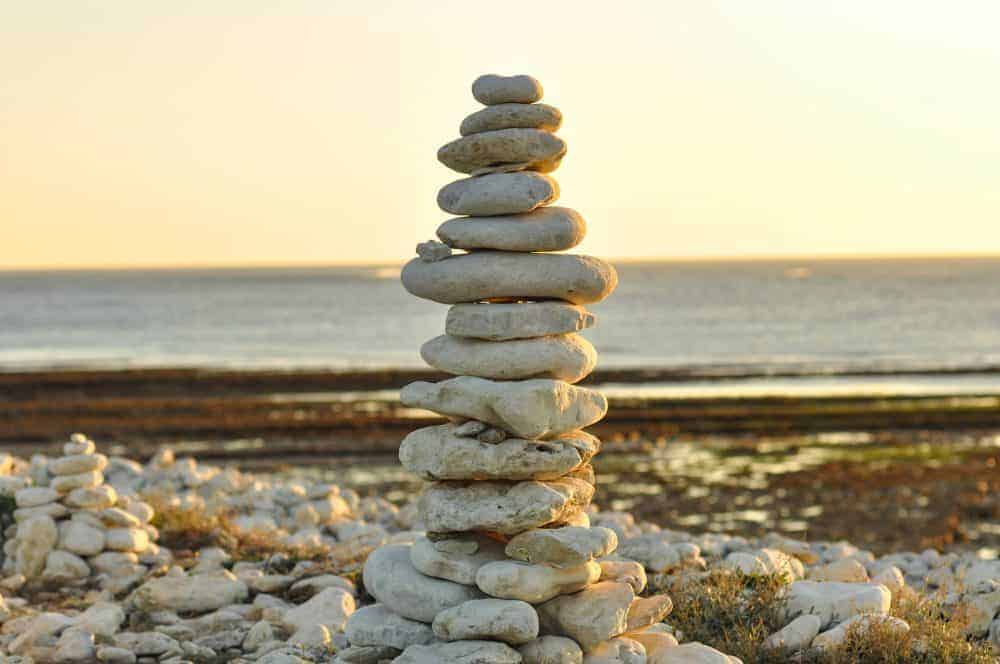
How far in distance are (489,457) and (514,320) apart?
0.93 m

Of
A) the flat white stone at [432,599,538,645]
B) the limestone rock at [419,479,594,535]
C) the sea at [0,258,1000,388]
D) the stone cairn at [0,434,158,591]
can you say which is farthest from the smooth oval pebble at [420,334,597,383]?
the sea at [0,258,1000,388]

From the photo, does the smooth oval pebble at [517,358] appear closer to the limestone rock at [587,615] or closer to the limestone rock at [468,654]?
the limestone rock at [587,615]

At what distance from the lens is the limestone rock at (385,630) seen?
8.16 metres

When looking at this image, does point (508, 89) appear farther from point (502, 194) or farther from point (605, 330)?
point (605, 330)

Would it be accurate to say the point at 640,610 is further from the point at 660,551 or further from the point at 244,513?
the point at 244,513

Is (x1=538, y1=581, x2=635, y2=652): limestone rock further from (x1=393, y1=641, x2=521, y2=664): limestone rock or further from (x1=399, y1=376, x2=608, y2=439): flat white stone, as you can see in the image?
(x1=399, y1=376, x2=608, y2=439): flat white stone

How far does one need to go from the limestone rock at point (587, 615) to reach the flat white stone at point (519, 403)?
1125mm

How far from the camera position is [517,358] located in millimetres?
8023

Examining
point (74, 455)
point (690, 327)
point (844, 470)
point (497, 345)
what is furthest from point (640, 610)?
point (690, 327)

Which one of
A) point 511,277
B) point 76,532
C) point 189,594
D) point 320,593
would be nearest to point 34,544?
point 76,532

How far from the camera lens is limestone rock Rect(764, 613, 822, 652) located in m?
8.90

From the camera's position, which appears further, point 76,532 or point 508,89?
point 76,532

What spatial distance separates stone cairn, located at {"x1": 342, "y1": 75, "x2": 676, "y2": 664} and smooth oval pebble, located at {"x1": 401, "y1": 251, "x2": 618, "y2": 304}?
0.01 m

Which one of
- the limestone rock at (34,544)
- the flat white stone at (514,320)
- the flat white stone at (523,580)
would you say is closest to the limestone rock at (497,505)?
the flat white stone at (523,580)
